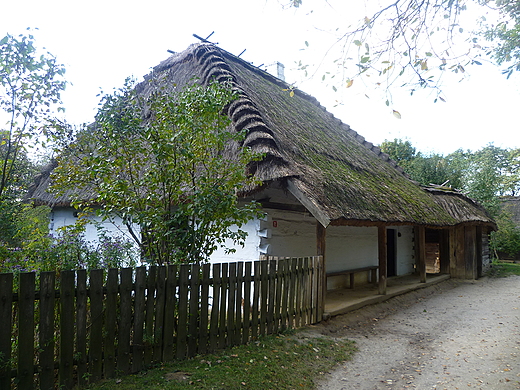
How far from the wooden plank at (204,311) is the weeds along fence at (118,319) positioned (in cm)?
1

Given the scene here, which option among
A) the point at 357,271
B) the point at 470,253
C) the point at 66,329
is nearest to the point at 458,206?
the point at 470,253

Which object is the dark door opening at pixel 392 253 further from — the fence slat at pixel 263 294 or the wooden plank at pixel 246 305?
the wooden plank at pixel 246 305

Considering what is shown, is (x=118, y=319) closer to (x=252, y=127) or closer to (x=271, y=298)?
(x=271, y=298)

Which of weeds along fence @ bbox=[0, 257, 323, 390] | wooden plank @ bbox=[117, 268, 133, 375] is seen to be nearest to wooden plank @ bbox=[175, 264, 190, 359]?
weeds along fence @ bbox=[0, 257, 323, 390]

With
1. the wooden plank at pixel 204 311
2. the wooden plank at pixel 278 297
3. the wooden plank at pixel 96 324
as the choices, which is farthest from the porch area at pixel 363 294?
the wooden plank at pixel 96 324

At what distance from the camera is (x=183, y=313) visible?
4.10 metres

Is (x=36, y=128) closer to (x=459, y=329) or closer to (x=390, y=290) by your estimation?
(x=459, y=329)

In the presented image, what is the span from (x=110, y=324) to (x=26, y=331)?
71 centimetres

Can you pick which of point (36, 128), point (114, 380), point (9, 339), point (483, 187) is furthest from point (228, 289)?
point (483, 187)

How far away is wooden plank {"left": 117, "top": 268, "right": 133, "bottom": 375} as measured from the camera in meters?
3.62

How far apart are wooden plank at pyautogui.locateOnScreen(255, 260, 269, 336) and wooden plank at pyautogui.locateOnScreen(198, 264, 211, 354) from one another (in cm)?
94

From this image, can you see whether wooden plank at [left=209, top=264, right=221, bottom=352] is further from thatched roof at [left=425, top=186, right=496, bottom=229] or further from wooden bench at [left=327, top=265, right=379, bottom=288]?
thatched roof at [left=425, top=186, right=496, bottom=229]

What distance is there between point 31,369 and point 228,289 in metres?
2.16

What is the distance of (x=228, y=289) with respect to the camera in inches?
180
